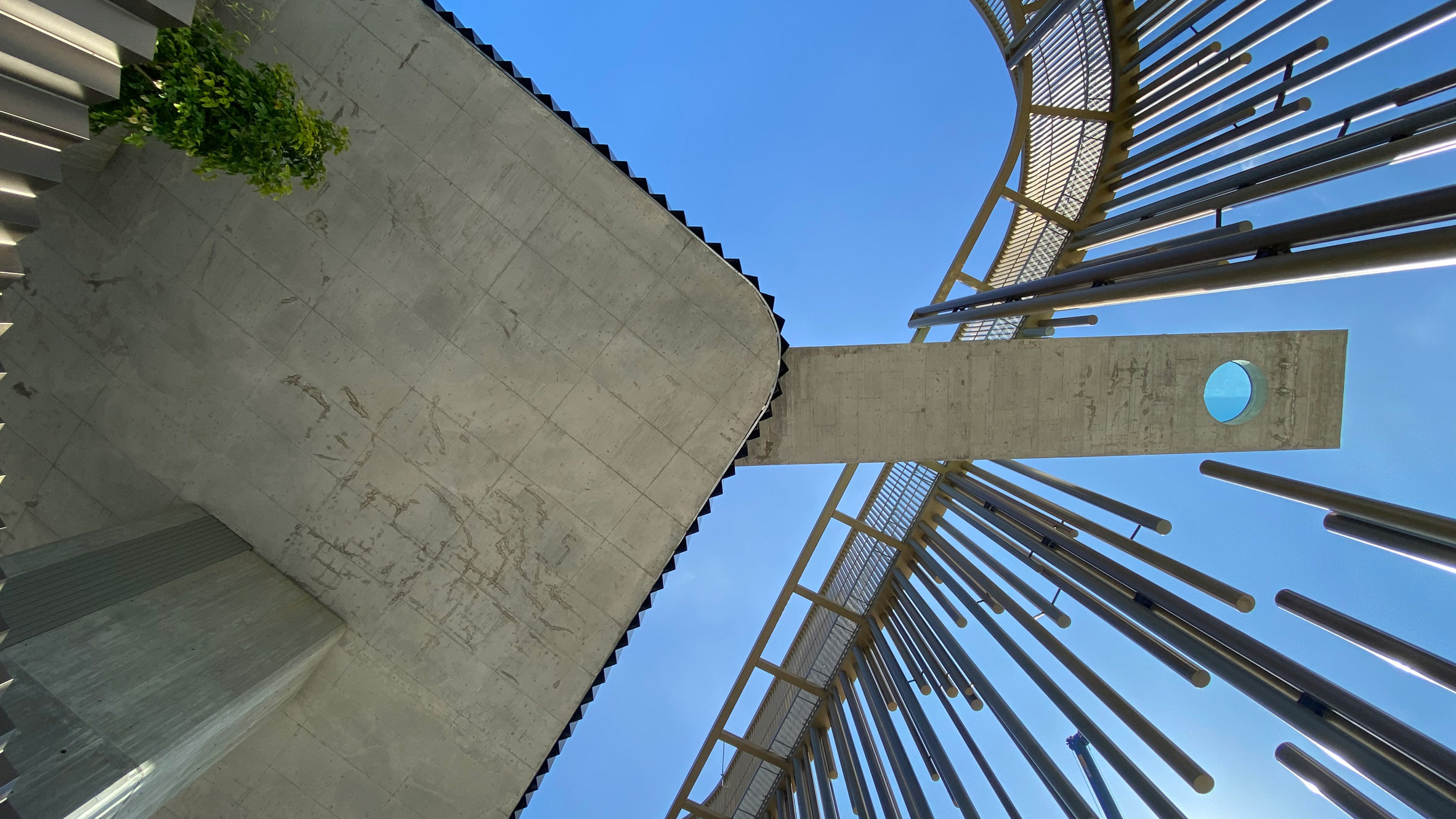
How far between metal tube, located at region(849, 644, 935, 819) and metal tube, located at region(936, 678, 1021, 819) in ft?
3.11

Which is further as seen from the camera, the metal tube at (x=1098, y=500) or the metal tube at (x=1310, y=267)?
the metal tube at (x=1098, y=500)

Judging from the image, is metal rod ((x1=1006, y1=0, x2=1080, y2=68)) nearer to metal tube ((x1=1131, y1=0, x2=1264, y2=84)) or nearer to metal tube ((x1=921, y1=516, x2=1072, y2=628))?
metal tube ((x1=1131, y1=0, x2=1264, y2=84))

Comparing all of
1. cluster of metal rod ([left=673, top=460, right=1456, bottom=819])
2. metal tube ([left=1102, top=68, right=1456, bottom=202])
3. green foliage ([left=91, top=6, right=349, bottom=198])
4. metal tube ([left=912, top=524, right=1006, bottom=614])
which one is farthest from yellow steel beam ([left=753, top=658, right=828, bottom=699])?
green foliage ([left=91, top=6, right=349, bottom=198])

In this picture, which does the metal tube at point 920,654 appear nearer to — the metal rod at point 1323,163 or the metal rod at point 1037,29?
the metal rod at point 1323,163

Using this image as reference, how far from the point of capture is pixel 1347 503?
17.2 ft

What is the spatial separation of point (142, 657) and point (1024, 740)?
418 inches

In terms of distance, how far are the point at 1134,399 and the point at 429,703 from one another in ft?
44.5

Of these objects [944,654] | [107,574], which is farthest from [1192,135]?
[107,574]

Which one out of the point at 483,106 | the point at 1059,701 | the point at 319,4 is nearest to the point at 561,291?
the point at 483,106

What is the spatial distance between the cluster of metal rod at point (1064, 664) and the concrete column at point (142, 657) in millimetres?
9169

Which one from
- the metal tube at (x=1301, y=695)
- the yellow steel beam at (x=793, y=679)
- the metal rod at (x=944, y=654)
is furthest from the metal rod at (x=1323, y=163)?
the yellow steel beam at (x=793, y=679)

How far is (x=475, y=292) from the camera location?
1047 centimetres

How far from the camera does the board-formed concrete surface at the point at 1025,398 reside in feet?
39.3

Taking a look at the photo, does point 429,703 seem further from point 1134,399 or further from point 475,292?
point 1134,399
